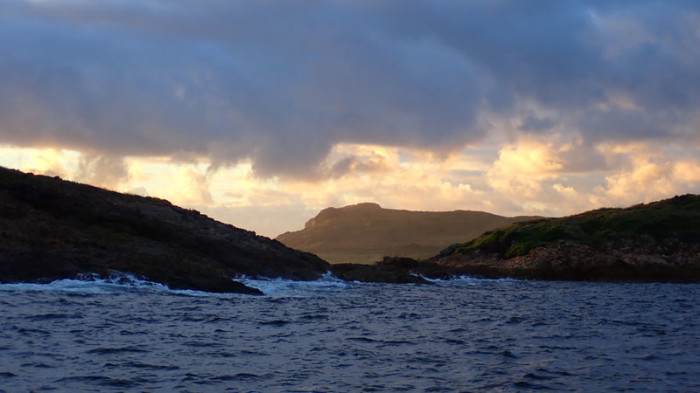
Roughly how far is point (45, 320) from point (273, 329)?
30.6 feet

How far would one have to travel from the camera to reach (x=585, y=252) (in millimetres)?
97062

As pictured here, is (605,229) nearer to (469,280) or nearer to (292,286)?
(469,280)

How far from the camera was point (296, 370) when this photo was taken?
67.8 ft

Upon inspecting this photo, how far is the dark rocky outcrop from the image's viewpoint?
47094 mm

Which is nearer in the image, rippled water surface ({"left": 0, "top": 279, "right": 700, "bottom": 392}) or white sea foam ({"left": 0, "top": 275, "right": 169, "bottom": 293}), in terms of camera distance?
rippled water surface ({"left": 0, "top": 279, "right": 700, "bottom": 392})

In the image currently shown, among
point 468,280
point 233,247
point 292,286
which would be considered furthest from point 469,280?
point 292,286

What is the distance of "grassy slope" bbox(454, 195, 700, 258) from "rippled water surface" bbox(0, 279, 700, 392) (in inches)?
2409

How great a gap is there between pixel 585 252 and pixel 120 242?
66501 mm

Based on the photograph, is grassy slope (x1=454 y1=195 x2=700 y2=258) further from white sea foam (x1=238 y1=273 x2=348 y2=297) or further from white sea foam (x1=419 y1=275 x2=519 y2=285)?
white sea foam (x1=238 y1=273 x2=348 y2=297)

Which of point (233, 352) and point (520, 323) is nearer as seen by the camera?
point (233, 352)

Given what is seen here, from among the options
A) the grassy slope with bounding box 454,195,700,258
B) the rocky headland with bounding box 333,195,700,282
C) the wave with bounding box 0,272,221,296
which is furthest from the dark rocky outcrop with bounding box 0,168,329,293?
the grassy slope with bounding box 454,195,700,258

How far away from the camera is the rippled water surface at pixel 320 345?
19047 millimetres

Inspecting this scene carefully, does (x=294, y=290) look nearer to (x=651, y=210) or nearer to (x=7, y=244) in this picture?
(x=7, y=244)

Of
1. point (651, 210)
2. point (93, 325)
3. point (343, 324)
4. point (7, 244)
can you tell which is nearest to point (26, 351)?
point (93, 325)
